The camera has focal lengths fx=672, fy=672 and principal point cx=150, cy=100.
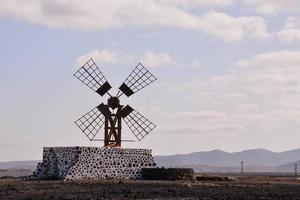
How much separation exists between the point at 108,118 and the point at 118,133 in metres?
1.43

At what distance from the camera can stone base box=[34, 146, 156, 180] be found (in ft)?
158

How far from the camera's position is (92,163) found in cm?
4875

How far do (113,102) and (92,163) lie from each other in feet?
21.7

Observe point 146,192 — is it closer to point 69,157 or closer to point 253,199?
point 253,199

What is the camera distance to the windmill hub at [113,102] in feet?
175

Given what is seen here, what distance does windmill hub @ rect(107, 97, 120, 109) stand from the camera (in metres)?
53.5

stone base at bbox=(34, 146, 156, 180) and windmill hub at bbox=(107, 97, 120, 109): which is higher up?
windmill hub at bbox=(107, 97, 120, 109)

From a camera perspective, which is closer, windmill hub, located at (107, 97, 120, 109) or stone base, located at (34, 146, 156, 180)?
stone base, located at (34, 146, 156, 180)

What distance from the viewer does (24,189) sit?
36.7 m

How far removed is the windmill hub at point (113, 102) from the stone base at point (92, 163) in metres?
4.18

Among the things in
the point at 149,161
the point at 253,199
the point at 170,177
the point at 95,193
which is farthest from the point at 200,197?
the point at 149,161

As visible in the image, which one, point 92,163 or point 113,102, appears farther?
point 113,102

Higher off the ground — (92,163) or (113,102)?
(113,102)

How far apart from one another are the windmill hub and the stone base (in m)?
4.18
